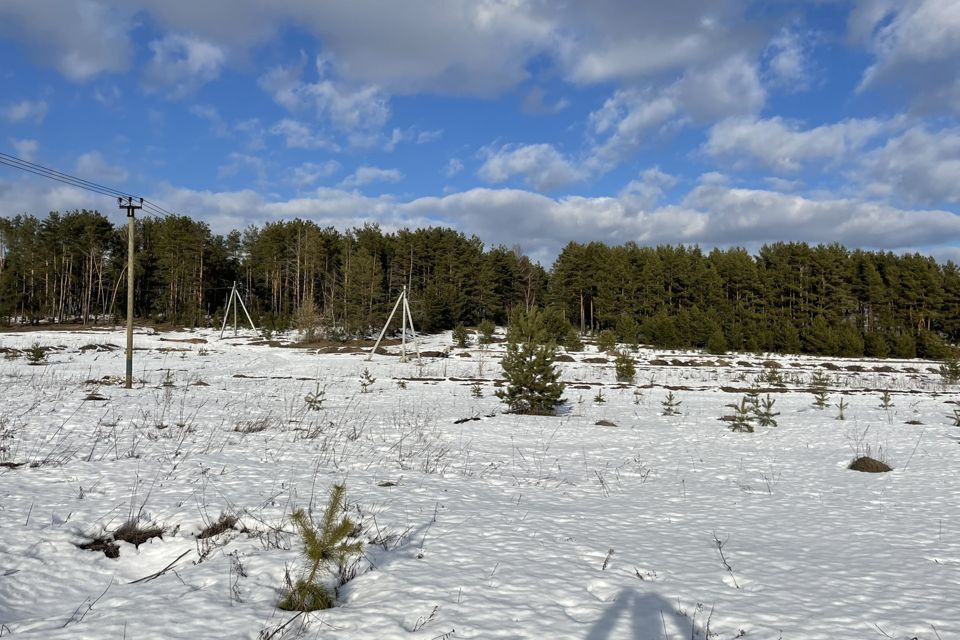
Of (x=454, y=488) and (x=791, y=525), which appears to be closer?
(x=791, y=525)

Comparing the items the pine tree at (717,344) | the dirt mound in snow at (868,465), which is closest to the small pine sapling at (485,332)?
the pine tree at (717,344)

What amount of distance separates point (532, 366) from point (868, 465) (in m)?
7.66

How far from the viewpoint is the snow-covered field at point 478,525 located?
3037 mm

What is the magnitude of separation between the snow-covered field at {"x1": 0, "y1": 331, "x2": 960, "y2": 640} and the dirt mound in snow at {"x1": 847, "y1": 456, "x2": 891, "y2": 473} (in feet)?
0.89

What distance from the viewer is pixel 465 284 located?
6569cm

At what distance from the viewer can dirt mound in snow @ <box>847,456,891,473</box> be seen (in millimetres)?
8125

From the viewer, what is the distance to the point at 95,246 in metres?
61.4

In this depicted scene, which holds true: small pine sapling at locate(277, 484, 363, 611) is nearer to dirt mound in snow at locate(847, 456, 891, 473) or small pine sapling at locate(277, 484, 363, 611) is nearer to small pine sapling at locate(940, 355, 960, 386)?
dirt mound in snow at locate(847, 456, 891, 473)

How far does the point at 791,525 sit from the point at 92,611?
5730mm

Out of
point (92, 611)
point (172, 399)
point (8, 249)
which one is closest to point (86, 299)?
point (8, 249)

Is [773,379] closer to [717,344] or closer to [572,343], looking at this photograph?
[572,343]

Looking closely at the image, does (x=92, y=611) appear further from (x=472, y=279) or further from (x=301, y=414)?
(x=472, y=279)

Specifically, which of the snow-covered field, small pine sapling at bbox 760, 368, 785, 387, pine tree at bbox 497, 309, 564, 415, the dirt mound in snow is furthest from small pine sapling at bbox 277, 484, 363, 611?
small pine sapling at bbox 760, 368, 785, 387

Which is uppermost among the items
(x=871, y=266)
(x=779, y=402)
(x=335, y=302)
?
(x=871, y=266)
